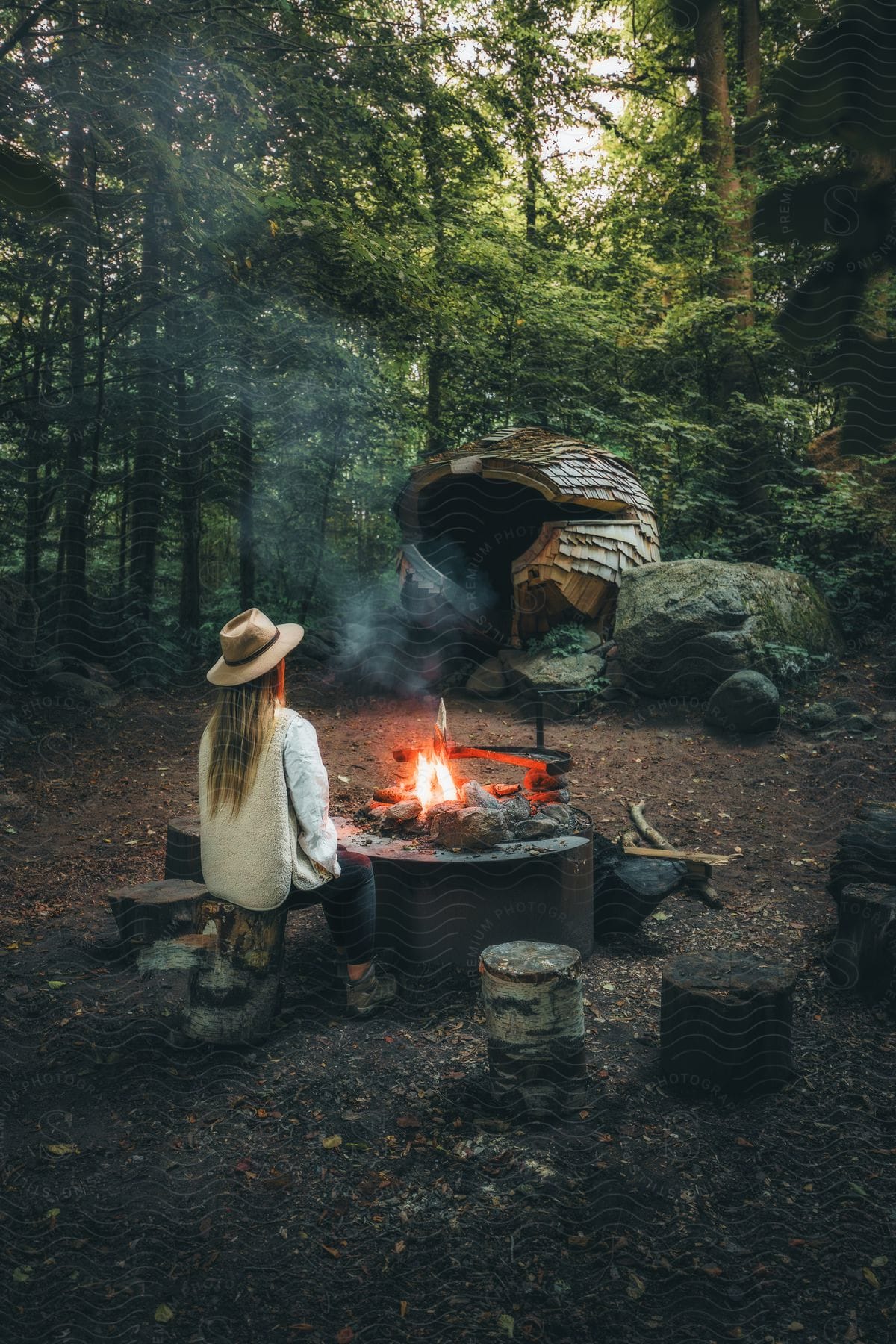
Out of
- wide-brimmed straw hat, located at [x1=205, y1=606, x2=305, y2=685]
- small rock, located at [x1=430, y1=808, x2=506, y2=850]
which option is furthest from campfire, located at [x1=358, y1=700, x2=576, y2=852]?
wide-brimmed straw hat, located at [x1=205, y1=606, x2=305, y2=685]

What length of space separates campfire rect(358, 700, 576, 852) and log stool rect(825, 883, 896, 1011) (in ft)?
4.23

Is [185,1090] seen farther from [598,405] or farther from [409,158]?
[598,405]

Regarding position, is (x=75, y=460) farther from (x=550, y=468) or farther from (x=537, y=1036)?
(x=537, y=1036)

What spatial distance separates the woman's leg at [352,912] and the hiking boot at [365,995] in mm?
37

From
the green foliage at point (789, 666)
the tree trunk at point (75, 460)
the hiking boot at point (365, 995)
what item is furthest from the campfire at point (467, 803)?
the tree trunk at point (75, 460)

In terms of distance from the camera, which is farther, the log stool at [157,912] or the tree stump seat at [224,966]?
the log stool at [157,912]

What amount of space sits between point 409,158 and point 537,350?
302cm

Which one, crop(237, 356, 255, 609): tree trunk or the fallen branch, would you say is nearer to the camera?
the fallen branch

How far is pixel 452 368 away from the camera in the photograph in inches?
392

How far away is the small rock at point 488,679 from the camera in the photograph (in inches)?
330

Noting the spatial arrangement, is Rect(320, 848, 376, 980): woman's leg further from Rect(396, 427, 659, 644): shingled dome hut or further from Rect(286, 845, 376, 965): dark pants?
Rect(396, 427, 659, 644): shingled dome hut

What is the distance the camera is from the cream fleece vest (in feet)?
10.9

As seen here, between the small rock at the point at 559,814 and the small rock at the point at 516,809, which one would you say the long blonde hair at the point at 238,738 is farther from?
the small rock at the point at 559,814

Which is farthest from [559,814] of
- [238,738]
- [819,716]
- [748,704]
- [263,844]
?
[819,716]
